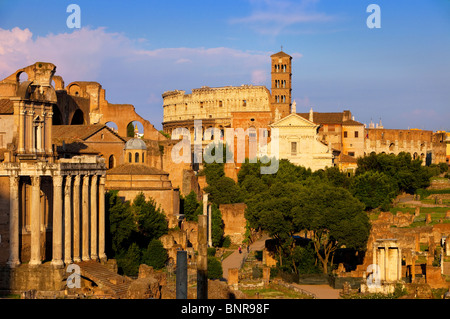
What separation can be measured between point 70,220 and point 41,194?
6.69ft

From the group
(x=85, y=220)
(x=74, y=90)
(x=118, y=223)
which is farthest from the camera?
(x=74, y=90)

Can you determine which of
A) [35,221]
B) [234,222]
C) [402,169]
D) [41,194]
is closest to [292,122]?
[402,169]

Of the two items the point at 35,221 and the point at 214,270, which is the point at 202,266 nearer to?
the point at 35,221

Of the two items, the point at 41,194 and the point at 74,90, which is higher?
the point at 74,90

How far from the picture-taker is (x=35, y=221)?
32250 millimetres

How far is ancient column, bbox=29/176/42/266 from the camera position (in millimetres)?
32156

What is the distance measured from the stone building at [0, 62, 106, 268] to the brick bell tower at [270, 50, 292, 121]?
69.6 metres

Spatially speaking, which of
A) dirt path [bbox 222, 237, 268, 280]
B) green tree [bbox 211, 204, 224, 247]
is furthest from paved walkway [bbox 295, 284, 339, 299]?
green tree [bbox 211, 204, 224, 247]

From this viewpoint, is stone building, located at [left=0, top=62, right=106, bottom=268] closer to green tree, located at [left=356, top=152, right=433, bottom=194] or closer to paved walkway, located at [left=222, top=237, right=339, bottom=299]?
paved walkway, located at [left=222, top=237, right=339, bottom=299]

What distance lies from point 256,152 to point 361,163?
11.4 meters

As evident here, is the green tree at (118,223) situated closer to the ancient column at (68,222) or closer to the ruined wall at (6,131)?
the ancient column at (68,222)

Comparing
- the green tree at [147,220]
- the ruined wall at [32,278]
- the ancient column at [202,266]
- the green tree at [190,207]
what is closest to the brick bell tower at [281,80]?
the green tree at [190,207]

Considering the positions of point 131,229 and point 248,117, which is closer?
point 131,229

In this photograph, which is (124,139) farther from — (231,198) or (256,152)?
(256,152)
